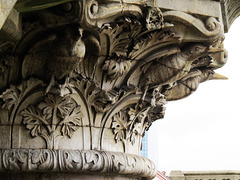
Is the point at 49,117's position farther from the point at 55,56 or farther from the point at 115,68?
the point at 115,68

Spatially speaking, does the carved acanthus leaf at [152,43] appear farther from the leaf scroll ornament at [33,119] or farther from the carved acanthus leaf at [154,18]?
the leaf scroll ornament at [33,119]

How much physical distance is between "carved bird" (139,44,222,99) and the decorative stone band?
0.97m

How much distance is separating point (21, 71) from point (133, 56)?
1.25m

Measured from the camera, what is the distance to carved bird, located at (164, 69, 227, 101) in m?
7.27

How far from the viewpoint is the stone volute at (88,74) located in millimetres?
5629

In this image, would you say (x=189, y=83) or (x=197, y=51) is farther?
(x=189, y=83)

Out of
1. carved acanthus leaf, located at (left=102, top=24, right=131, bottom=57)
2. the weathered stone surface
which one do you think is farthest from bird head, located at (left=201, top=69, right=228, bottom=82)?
the weathered stone surface

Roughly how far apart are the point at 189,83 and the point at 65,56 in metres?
2.34

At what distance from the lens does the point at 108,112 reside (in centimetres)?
645

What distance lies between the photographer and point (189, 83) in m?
7.52

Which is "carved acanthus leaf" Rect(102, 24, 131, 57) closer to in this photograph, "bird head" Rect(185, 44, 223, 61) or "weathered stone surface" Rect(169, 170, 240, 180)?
"bird head" Rect(185, 44, 223, 61)

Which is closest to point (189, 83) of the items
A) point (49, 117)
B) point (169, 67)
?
point (169, 67)

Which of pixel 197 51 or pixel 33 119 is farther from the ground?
pixel 197 51

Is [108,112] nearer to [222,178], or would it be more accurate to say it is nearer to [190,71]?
[190,71]
